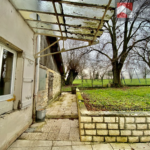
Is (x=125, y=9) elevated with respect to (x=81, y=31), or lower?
elevated

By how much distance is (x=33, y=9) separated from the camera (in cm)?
215

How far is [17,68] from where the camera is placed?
97.0 inches

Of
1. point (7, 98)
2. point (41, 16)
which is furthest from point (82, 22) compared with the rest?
point (7, 98)

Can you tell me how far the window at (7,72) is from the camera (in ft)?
6.73

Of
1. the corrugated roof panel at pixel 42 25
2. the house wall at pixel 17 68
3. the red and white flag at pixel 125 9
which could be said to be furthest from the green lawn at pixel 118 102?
the red and white flag at pixel 125 9

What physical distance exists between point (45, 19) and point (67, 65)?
52.7 feet

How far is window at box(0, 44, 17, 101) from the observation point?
6.73 feet

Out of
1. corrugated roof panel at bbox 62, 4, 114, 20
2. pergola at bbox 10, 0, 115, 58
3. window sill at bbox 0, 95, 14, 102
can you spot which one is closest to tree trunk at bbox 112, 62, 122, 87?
pergola at bbox 10, 0, 115, 58

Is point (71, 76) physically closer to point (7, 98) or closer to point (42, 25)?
point (42, 25)

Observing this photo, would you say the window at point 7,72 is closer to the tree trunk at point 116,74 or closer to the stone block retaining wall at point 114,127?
the stone block retaining wall at point 114,127

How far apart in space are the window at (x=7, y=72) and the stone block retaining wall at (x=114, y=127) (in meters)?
1.98

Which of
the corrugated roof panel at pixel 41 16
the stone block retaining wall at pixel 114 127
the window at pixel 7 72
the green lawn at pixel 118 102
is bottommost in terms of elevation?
the stone block retaining wall at pixel 114 127

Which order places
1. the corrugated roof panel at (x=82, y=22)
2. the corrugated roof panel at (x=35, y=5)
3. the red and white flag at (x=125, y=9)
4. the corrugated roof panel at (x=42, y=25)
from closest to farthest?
the corrugated roof panel at (x=35, y=5) → the corrugated roof panel at (x=82, y=22) → the corrugated roof panel at (x=42, y=25) → the red and white flag at (x=125, y=9)

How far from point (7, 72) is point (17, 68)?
0.90 feet
